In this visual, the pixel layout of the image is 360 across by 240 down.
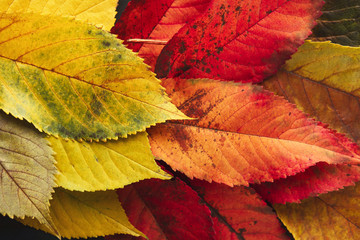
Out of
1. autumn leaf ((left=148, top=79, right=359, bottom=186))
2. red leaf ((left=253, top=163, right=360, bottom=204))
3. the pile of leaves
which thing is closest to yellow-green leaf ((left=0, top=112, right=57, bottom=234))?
the pile of leaves

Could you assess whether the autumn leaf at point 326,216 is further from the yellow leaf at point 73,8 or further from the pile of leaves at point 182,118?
the yellow leaf at point 73,8

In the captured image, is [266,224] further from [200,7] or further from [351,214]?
[200,7]

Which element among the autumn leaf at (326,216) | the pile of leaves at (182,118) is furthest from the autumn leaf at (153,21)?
the autumn leaf at (326,216)

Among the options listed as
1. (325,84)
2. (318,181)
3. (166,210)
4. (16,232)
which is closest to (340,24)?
(325,84)

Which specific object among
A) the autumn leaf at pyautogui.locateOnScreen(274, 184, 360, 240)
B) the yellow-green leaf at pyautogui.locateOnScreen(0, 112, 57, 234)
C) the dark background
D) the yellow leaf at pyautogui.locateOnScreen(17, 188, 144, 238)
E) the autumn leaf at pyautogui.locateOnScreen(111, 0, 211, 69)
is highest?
the autumn leaf at pyautogui.locateOnScreen(111, 0, 211, 69)

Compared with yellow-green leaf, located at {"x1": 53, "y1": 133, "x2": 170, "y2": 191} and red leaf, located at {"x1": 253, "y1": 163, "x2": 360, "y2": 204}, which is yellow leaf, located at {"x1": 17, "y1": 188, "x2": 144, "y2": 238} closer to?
yellow-green leaf, located at {"x1": 53, "y1": 133, "x2": 170, "y2": 191}

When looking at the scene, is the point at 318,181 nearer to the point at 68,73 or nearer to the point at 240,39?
the point at 240,39

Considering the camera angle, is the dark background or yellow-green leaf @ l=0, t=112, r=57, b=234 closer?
yellow-green leaf @ l=0, t=112, r=57, b=234
